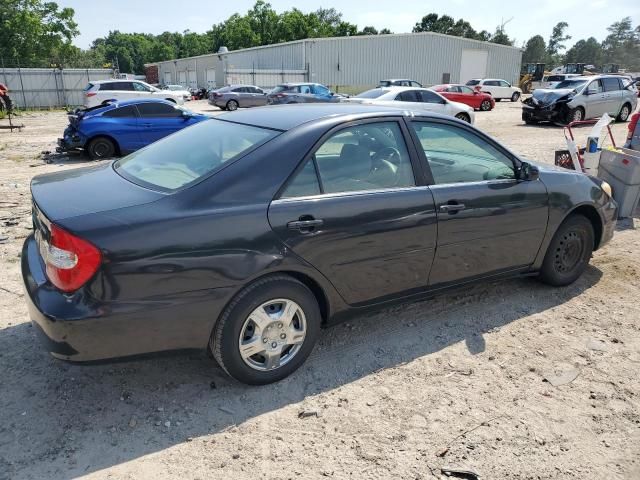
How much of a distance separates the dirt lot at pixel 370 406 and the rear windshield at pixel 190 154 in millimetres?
1076

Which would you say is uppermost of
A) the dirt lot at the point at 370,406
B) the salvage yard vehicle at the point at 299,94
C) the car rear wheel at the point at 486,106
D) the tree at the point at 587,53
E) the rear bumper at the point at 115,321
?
the tree at the point at 587,53

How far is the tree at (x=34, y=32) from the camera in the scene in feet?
149

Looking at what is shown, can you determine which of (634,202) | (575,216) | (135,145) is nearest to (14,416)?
(575,216)

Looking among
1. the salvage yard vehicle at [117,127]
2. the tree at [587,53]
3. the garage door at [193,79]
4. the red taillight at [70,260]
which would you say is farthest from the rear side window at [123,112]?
the tree at [587,53]

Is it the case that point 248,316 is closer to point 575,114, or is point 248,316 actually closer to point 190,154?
point 190,154

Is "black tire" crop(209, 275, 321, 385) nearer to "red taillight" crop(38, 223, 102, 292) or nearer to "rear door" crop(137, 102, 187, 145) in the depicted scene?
"red taillight" crop(38, 223, 102, 292)

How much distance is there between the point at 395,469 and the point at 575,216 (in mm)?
3028

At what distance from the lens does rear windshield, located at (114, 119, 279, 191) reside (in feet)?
9.89

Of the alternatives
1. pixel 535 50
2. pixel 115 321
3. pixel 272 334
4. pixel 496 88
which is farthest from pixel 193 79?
pixel 535 50

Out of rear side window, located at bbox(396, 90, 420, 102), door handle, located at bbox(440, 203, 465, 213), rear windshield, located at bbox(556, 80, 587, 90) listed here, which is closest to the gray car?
rear side window, located at bbox(396, 90, 420, 102)

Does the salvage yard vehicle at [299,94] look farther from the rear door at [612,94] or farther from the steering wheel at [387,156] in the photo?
the steering wheel at [387,156]

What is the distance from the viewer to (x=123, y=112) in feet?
40.7

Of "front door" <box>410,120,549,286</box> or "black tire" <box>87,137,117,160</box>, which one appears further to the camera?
"black tire" <box>87,137,117,160</box>

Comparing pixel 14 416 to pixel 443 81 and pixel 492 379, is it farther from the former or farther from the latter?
pixel 443 81
